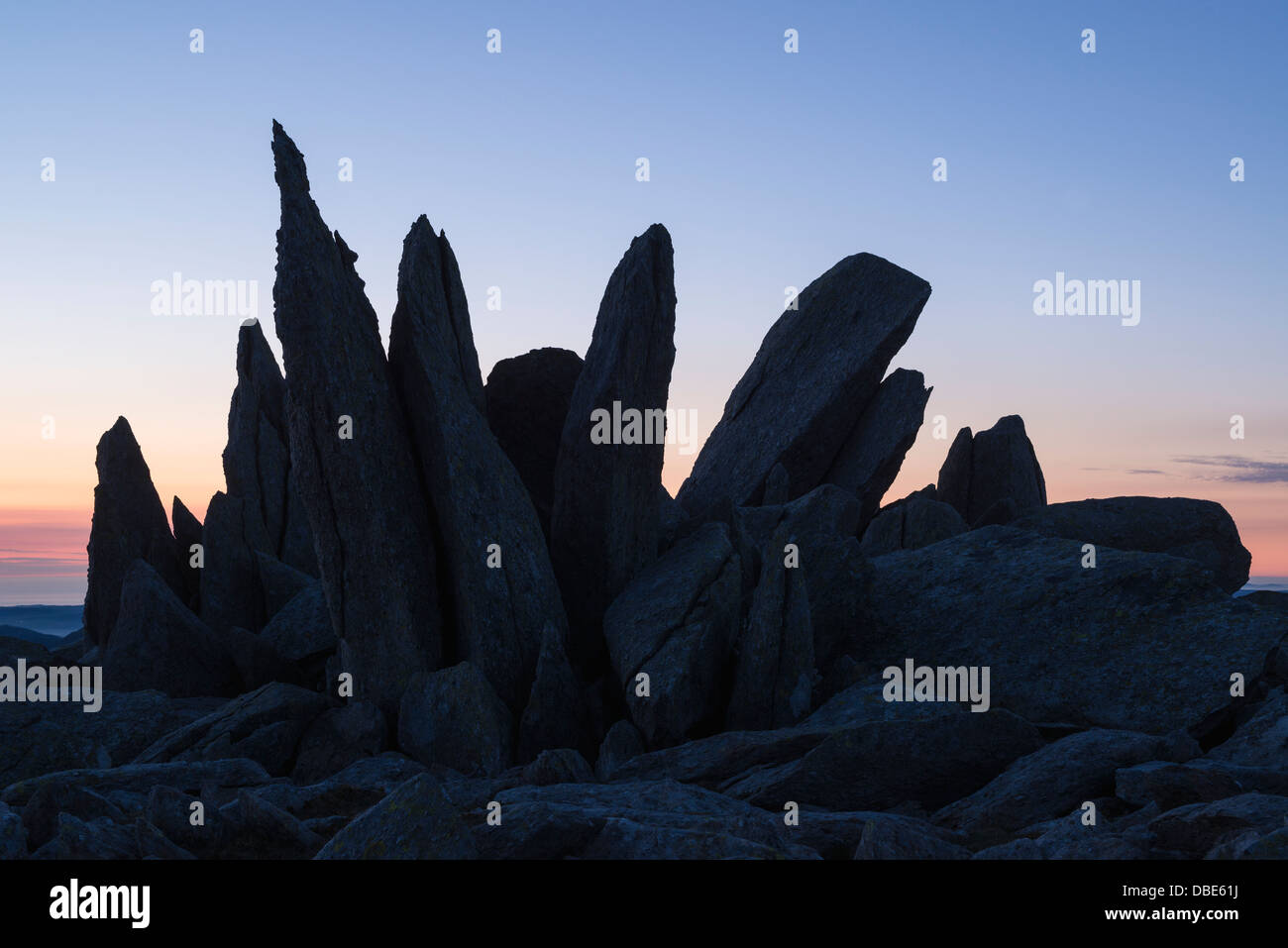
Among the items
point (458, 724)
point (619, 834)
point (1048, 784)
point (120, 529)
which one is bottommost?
point (458, 724)

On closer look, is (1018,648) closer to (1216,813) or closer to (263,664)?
(1216,813)

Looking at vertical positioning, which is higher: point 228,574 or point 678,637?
point 228,574

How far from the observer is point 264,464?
139ft

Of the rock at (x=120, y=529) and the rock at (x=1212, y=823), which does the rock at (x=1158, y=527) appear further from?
the rock at (x=120, y=529)

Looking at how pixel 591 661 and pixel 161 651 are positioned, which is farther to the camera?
pixel 161 651

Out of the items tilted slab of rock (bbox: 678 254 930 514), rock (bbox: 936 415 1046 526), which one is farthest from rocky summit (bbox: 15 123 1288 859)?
rock (bbox: 936 415 1046 526)

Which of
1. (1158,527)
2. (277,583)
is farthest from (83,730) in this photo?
(1158,527)

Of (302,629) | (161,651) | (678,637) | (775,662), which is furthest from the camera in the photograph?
(302,629)

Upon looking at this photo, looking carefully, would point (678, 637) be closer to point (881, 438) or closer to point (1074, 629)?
point (1074, 629)

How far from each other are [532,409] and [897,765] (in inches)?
651

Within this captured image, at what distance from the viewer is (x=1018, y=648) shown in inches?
1027

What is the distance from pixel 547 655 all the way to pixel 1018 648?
1121 cm

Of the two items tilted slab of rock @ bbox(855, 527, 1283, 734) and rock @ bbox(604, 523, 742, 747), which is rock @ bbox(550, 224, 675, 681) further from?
tilted slab of rock @ bbox(855, 527, 1283, 734)
